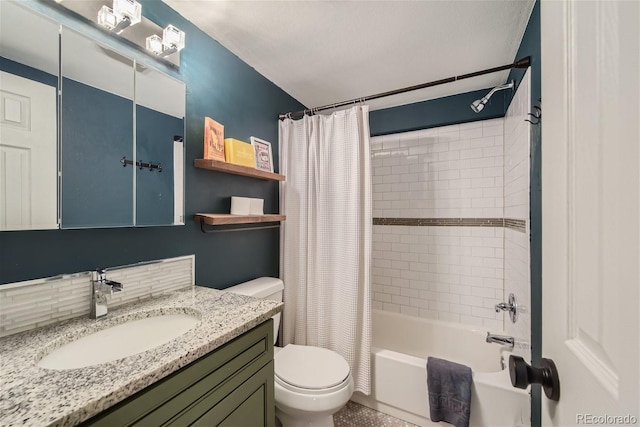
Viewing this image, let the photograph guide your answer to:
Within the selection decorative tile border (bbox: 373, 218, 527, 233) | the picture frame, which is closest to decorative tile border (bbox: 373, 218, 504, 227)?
decorative tile border (bbox: 373, 218, 527, 233)

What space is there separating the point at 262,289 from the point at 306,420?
0.74 m

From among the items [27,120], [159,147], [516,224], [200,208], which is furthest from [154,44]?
[516,224]

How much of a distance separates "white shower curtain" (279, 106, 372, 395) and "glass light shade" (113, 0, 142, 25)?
3.71ft

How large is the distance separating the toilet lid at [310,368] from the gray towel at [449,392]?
1.83ft

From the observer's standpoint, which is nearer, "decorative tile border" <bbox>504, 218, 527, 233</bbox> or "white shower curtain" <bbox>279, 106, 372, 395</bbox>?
"decorative tile border" <bbox>504, 218, 527, 233</bbox>

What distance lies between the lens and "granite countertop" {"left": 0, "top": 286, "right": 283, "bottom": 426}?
54 cm

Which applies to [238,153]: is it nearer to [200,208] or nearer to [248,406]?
[200,208]

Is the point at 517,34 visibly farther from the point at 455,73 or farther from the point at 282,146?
the point at 282,146

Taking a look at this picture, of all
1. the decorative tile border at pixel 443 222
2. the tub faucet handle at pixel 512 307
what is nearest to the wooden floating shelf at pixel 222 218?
the decorative tile border at pixel 443 222

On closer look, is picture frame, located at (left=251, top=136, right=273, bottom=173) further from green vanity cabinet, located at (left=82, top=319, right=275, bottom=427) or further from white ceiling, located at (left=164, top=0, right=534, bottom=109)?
green vanity cabinet, located at (left=82, top=319, right=275, bottom=427)

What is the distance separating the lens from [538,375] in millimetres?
539

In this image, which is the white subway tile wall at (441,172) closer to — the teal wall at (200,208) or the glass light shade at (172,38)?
the teal wall at (200,208)
